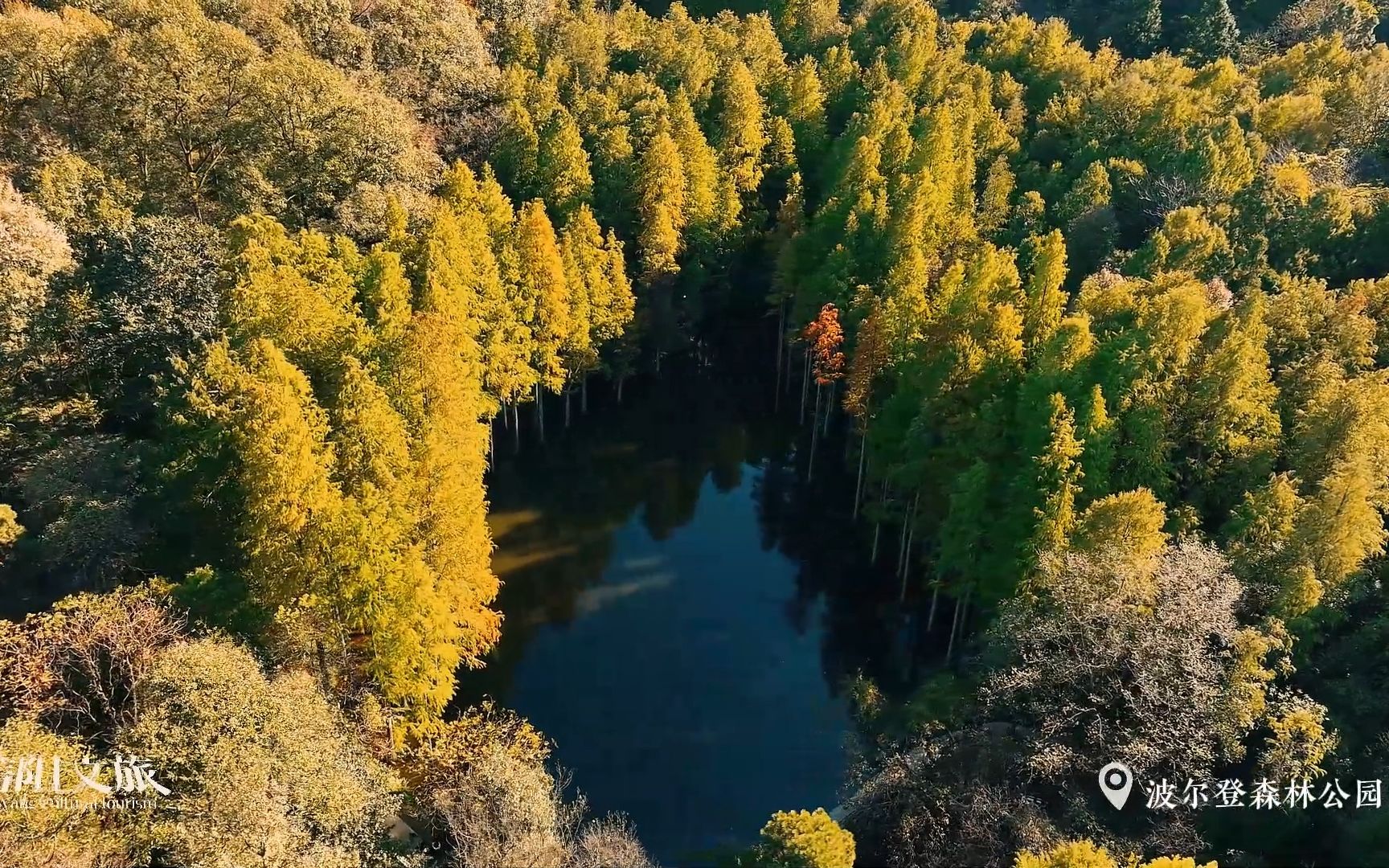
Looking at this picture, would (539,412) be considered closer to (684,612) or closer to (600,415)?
(600,415)

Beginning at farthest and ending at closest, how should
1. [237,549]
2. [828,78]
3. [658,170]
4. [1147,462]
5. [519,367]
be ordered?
[828,78], [658,170], [519,367], [1147,462], [237,549]

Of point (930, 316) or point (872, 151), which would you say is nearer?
point (930, 316)

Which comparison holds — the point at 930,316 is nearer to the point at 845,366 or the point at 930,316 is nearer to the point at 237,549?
the point at 845,366

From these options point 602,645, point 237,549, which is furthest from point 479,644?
point 237,549

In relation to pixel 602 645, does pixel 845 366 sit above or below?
above

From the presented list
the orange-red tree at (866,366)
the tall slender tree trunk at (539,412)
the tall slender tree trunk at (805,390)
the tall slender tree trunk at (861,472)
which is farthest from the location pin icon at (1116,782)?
the tall slender tree trunk at (539,412)
